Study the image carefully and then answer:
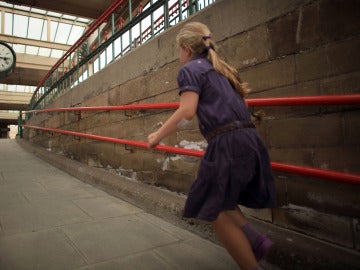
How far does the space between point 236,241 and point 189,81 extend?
0.76 meters

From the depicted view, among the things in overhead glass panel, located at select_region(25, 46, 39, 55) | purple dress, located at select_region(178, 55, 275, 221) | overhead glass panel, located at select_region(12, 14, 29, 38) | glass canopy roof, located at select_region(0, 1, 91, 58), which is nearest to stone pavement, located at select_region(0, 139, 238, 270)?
purple dress, located at select_region(178, 55, 275, 221)

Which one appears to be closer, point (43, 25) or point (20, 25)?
point (20, 25)

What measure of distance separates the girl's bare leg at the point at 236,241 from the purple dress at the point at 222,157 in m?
0.10

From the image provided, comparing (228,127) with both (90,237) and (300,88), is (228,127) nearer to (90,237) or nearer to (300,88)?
(300,88)

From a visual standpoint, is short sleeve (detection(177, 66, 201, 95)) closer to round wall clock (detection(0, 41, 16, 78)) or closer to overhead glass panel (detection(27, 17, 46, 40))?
round wall clock (detection(0, 41, 16, 78))

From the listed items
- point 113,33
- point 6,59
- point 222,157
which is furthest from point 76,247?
point 6,59

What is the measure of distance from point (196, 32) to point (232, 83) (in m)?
0.31

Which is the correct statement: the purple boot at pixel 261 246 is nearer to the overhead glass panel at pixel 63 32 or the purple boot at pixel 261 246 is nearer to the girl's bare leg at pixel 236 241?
the girl's bare leg at pixel 236 241

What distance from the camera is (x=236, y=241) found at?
1296 millimetres

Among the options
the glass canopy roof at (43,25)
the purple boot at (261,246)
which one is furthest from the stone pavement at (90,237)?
the glass canopy roof at (43,25)

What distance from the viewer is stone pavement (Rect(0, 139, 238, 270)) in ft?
5.73

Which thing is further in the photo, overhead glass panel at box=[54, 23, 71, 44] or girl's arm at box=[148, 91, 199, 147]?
overhead glass panel at box=[54, 23, 71, 44]

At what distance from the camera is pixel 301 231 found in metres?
1.75

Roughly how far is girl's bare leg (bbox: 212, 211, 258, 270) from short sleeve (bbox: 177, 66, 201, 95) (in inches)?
23.5
